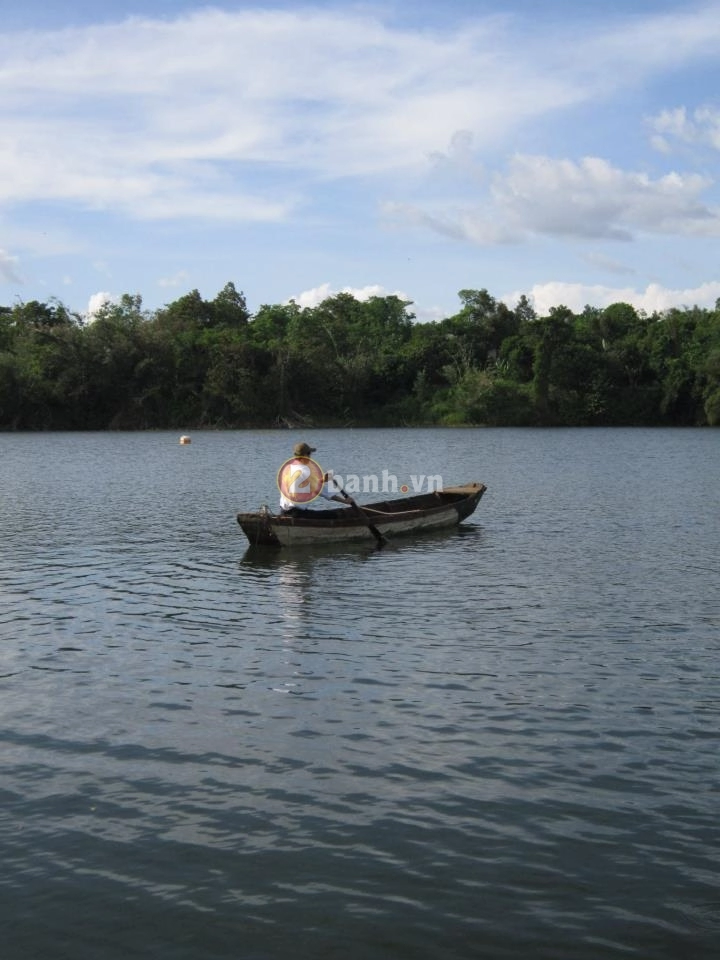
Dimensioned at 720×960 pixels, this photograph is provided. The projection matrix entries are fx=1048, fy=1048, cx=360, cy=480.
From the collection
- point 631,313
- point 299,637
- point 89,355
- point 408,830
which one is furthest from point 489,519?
point 631,313

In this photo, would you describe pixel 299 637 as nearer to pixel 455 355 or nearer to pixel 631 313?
pixel 455 355

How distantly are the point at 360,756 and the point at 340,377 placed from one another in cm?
11075

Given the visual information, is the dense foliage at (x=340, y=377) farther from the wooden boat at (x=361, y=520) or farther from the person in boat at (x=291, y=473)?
the person in boat at (x=291, y=473)

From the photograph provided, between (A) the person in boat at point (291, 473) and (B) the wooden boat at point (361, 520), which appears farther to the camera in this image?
(B) the wooden boat at point (361, 520)

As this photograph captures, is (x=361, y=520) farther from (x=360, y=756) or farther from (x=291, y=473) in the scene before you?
(x=360, y=756)

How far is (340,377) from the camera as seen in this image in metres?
120

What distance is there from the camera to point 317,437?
9450 cm

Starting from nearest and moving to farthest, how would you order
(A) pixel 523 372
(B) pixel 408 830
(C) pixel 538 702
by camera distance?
(B) pixel 408 830
(C) pixel 538 702
(A) pixel 523 372

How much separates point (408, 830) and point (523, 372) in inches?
4489

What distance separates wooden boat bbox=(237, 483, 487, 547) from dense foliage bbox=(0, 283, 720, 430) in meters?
85.0

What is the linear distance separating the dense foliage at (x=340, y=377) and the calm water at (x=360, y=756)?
3579 inches

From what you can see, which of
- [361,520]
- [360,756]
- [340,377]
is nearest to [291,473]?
[361,520]

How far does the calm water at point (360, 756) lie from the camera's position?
7688mm

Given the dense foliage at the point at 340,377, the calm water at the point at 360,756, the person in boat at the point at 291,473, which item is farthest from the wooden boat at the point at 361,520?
the dense foliage at the point at 340,377
